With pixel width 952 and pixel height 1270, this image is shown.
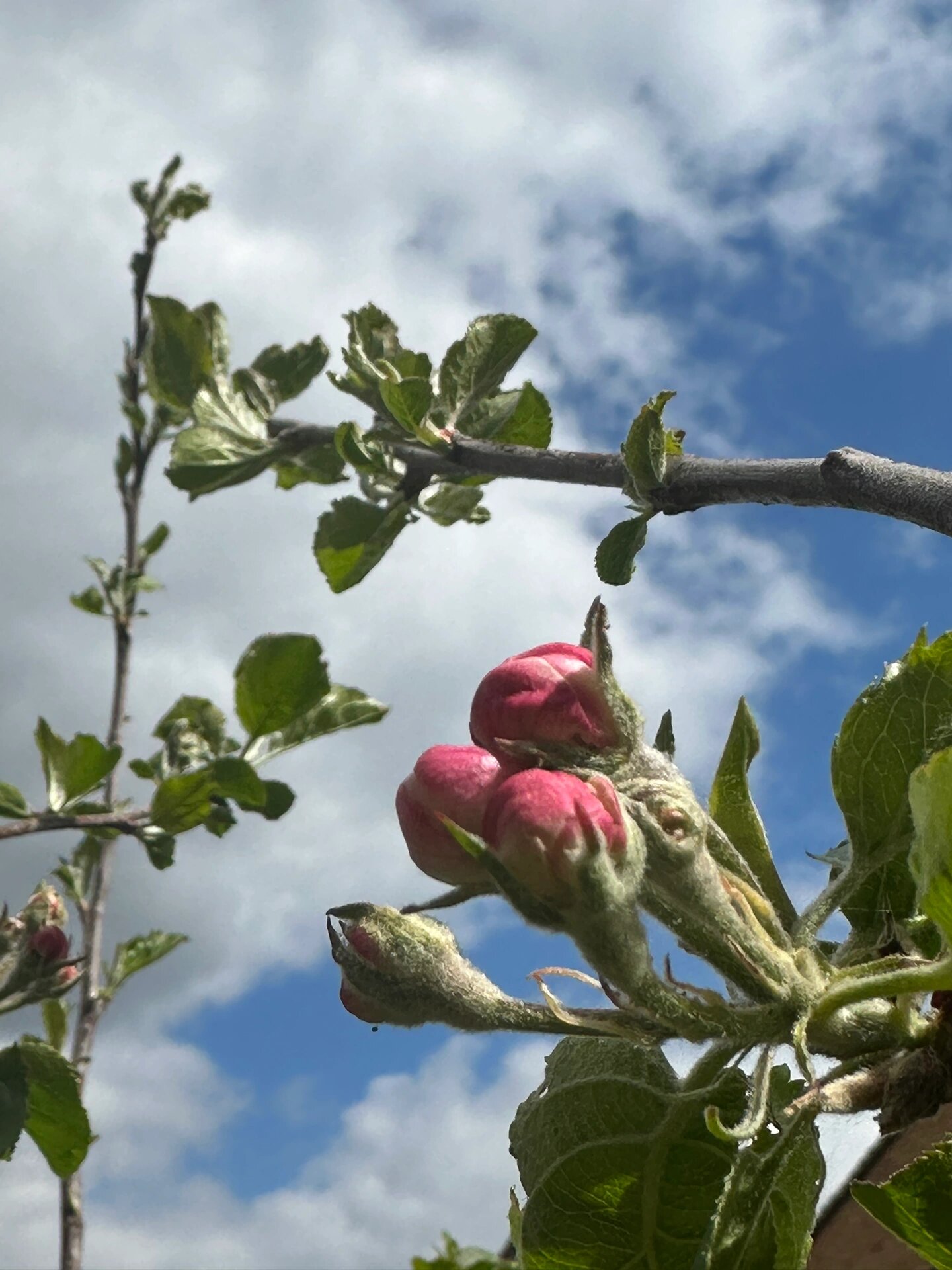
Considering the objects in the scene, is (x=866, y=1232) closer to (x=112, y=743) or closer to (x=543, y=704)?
(x=543, y=704)

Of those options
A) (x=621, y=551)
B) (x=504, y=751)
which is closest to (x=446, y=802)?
(x=504, y=751)

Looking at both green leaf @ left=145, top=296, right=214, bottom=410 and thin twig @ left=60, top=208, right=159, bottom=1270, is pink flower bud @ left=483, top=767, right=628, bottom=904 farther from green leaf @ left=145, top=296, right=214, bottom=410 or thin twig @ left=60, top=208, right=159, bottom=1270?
thin twig @ left=60, top=208, right=159, bottom=1270

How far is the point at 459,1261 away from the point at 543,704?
399mm

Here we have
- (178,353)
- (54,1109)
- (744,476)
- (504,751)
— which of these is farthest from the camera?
(178,353)

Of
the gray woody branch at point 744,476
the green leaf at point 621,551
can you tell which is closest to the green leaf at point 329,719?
the gray woody branch at point 744,476

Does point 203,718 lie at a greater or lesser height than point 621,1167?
greater

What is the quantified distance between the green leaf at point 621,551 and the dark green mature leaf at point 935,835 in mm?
564

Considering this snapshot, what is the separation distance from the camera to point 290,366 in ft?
6.47

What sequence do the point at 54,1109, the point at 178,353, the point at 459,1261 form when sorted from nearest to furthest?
the point at 459,1261
the point at 54,1109
the point at 178,353

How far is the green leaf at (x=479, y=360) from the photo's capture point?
5.09 ft

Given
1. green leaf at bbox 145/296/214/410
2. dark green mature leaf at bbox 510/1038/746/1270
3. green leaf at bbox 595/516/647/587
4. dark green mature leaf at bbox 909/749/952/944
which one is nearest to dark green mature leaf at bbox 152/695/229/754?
green leaf at bbox 145/296/214/410

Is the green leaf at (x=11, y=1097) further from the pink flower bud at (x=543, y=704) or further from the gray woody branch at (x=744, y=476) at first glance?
the pink flower bud at (x=543, y=704)

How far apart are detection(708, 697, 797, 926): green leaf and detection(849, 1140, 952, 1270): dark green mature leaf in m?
0.21

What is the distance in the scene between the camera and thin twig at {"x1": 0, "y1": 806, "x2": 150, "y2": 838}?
190 centimetres
